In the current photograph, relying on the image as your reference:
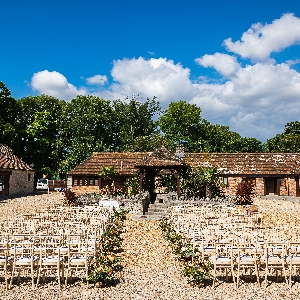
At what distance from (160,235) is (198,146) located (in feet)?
129

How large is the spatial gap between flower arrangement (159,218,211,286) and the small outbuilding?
2690cm

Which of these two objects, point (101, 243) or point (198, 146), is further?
point (198, 146)

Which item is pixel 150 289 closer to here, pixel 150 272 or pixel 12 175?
pixel 150 272

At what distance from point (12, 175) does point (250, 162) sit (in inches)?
1014

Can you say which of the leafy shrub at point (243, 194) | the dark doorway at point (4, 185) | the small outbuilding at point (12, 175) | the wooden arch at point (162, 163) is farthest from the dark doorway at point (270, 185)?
the dark doorway at point (4, 185)

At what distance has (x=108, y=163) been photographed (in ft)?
124

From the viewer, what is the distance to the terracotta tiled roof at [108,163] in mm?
36656

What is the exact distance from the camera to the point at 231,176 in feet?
122

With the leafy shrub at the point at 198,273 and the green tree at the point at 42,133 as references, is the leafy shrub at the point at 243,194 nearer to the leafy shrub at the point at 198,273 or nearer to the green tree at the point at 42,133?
the leafy shrub at the point at 198,273

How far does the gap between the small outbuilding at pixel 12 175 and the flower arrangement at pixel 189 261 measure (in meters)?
26.9

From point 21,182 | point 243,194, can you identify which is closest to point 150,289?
point 243,194

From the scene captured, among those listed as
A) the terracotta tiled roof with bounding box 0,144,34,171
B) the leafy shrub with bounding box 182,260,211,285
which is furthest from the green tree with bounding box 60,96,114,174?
the leafy shrub with bounding box 182,260,211,285

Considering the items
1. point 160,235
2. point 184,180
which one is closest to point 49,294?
point 160,235

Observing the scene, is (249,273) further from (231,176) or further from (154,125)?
(154,125)
